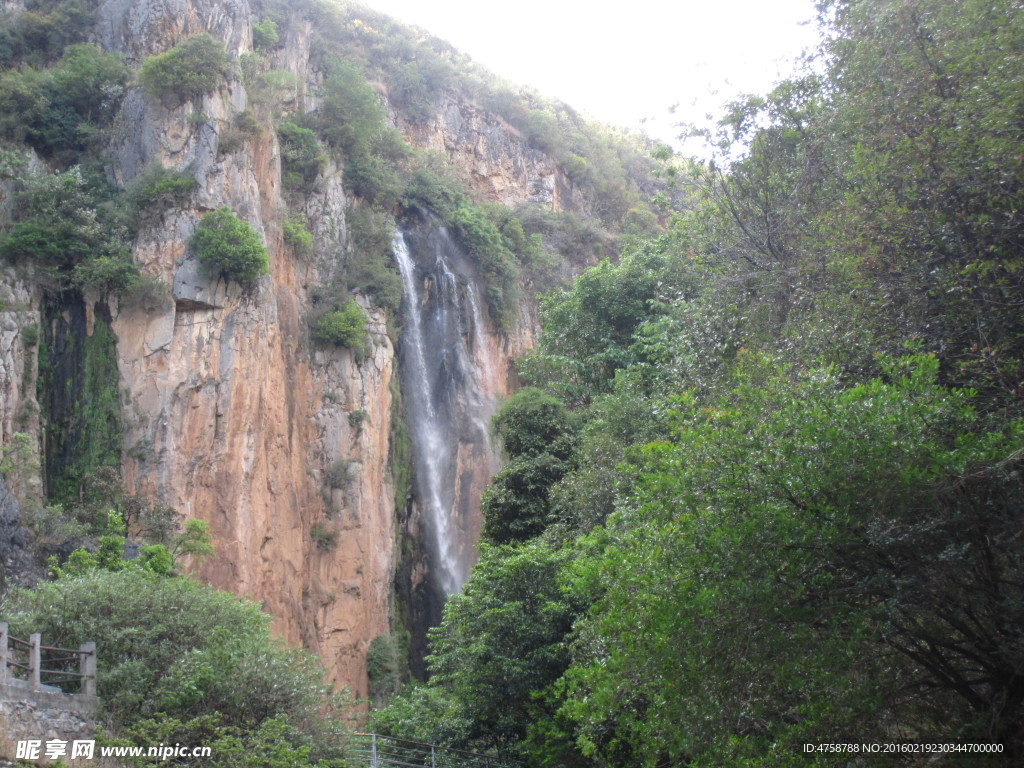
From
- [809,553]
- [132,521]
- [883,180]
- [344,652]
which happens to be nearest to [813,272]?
[883,180]

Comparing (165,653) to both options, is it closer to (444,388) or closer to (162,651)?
(162,651)

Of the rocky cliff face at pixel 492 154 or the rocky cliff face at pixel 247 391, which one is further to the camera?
the rocky cliff face at pixel 492 154

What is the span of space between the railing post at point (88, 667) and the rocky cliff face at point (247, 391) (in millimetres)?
10024

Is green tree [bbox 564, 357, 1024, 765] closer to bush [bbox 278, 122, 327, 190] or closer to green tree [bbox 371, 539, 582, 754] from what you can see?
green tree [bbox 371, 539, 582, 754]

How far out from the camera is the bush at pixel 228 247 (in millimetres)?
25344

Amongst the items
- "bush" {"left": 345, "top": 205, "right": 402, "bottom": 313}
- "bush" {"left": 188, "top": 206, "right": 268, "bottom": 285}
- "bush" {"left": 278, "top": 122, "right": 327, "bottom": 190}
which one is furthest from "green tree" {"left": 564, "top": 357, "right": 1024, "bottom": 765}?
"bush" {"left": 278, "top": 122, "right": 327, "bottom": 190}

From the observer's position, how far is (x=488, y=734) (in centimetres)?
1571

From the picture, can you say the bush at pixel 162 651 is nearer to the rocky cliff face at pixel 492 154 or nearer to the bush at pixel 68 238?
the bush at pixel 68 238

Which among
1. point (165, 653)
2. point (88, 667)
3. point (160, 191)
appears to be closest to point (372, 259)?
point (160, 191)

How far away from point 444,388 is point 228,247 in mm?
11195

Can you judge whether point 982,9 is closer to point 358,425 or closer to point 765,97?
point 765,97

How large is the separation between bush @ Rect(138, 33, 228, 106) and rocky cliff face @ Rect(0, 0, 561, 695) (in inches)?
16.8

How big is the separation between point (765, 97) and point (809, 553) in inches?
431

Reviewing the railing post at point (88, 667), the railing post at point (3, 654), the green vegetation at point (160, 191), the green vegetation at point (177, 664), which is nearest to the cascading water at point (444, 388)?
the green vegetation at point (160, 191)
